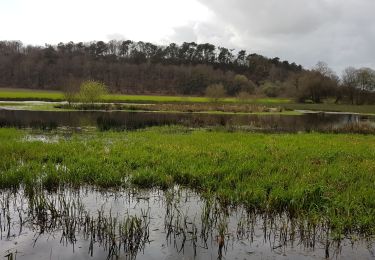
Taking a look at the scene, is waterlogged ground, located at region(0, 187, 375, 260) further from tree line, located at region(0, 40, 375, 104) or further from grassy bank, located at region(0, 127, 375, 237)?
tree line, located at region(0, 40, 375, 104)

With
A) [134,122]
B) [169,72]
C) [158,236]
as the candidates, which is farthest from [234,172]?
[169,72]

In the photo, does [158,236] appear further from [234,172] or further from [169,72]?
[169,72]

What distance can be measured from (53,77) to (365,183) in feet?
483

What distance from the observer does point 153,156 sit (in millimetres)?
16422

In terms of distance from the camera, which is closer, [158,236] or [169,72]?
[158,236]

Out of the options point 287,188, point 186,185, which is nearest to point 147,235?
point 186,185

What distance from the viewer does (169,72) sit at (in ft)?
518

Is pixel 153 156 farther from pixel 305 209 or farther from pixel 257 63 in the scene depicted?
pixel 257 63

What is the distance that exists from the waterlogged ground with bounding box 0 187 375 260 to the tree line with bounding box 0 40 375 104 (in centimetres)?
10626

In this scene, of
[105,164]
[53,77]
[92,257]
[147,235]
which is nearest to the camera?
[92,257]

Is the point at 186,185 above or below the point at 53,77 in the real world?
below

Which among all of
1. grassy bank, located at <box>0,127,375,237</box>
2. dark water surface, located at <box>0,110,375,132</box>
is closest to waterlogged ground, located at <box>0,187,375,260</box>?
grassy bank, located at <box>0,127,375,237</box>

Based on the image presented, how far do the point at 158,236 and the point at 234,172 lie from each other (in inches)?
224

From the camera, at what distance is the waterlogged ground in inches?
318
